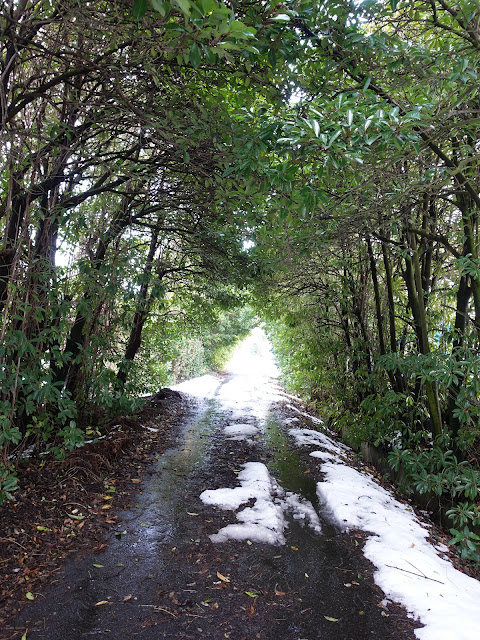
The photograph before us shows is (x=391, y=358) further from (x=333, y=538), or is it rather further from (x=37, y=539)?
(x=37, y=539)

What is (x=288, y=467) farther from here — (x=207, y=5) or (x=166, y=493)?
(x=207, y=5)

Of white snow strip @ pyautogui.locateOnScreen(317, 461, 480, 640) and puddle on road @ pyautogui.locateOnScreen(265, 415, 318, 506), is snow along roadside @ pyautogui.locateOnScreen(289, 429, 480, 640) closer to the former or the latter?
white snow strip @ pyautogui.locateOnScreen(317, 461, 480, 640)

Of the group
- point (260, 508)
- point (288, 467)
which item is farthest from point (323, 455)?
point (260, 508)

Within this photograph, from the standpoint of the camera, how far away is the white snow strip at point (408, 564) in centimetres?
257

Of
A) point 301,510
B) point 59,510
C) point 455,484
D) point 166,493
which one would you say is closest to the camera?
point 59,510

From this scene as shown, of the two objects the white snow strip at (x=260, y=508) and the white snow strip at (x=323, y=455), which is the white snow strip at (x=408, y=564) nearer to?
the white snow strip at (x=260, y=508)

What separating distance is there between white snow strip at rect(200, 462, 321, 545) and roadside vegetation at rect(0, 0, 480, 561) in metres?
1.29

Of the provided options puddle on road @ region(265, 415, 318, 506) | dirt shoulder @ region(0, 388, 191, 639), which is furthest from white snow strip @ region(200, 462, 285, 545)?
dirt shoulder @ region(0, 388, 191, 639)

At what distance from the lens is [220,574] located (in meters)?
3.03

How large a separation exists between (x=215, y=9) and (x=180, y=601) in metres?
3.47

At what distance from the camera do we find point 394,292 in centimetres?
641

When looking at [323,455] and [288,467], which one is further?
[323,455]

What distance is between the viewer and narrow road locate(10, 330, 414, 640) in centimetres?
248

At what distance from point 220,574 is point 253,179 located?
9.91 ft
